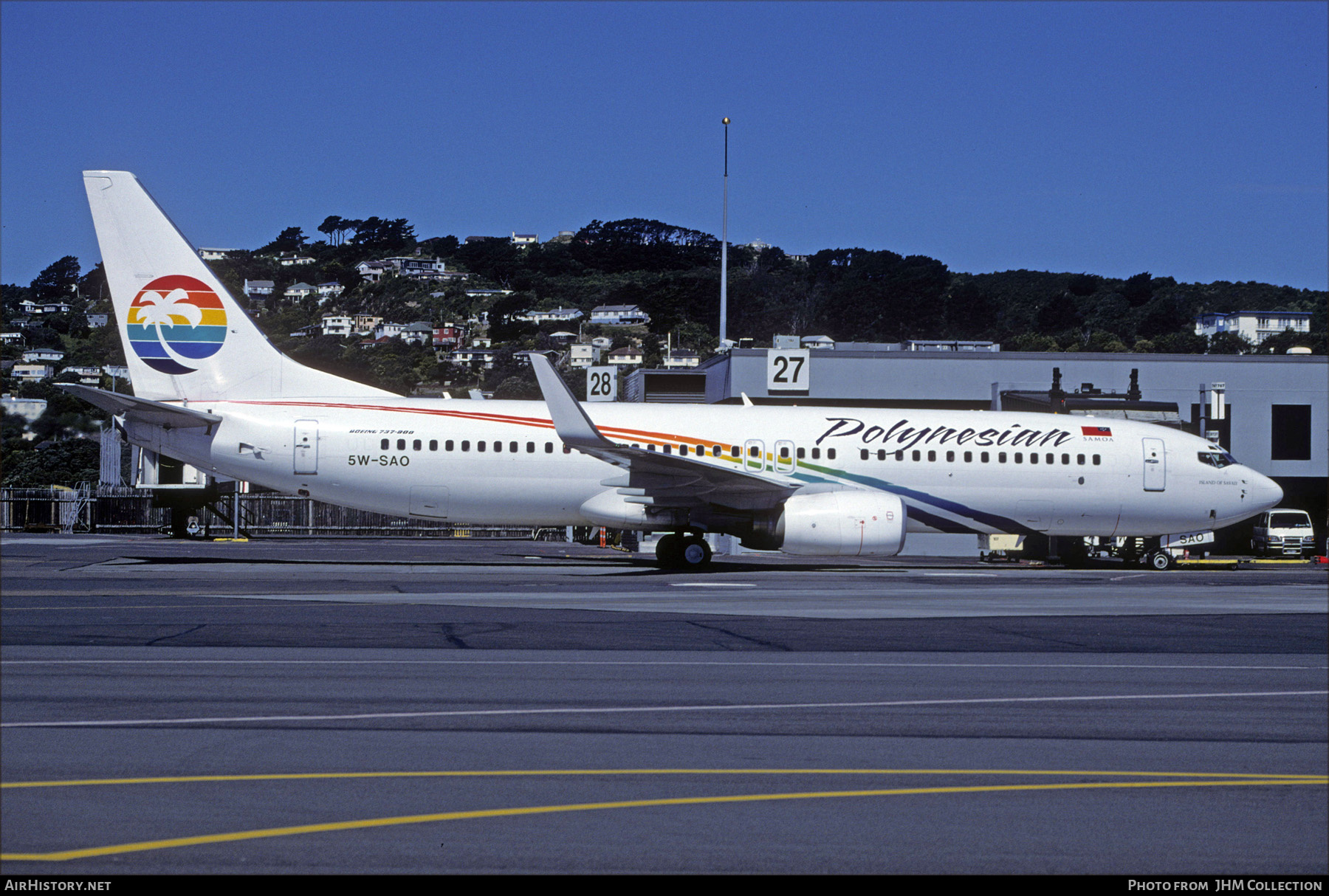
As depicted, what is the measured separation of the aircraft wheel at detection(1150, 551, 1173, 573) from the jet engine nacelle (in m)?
7.50

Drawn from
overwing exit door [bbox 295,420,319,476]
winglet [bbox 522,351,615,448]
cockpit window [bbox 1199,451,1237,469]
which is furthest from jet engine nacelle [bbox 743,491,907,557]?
overwing exit door [bbox 295,420,319,476]

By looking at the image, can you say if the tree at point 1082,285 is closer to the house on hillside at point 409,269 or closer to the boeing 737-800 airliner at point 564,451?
the house on hillside at point 409,269

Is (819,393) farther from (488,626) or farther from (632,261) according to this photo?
(632,261)

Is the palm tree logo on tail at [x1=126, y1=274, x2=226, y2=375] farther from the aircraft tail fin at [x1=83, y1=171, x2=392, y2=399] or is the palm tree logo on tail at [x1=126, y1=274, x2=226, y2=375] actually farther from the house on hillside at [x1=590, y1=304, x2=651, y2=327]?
the house on hillside at [x1=590, y1=304, x2=651, y2=327]

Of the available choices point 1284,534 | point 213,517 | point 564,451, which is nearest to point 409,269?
point 213,517

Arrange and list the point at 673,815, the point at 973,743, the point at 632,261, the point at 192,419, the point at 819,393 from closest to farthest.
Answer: the point at 673,815 → the point at 973,743 → the point at 192,419 → the point at 819,393 → the point at 632,261

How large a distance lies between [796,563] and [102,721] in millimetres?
21738

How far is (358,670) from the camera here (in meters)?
10.5

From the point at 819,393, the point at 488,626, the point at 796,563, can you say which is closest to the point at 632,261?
the point at 819,393

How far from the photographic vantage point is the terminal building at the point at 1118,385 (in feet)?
135

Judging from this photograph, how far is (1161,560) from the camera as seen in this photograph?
91.6 feet

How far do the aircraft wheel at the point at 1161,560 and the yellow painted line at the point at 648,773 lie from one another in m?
21.9

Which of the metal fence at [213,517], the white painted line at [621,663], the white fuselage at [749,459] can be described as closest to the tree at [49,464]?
the white painted line at [621,663]

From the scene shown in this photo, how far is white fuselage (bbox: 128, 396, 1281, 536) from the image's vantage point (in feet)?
82.5
